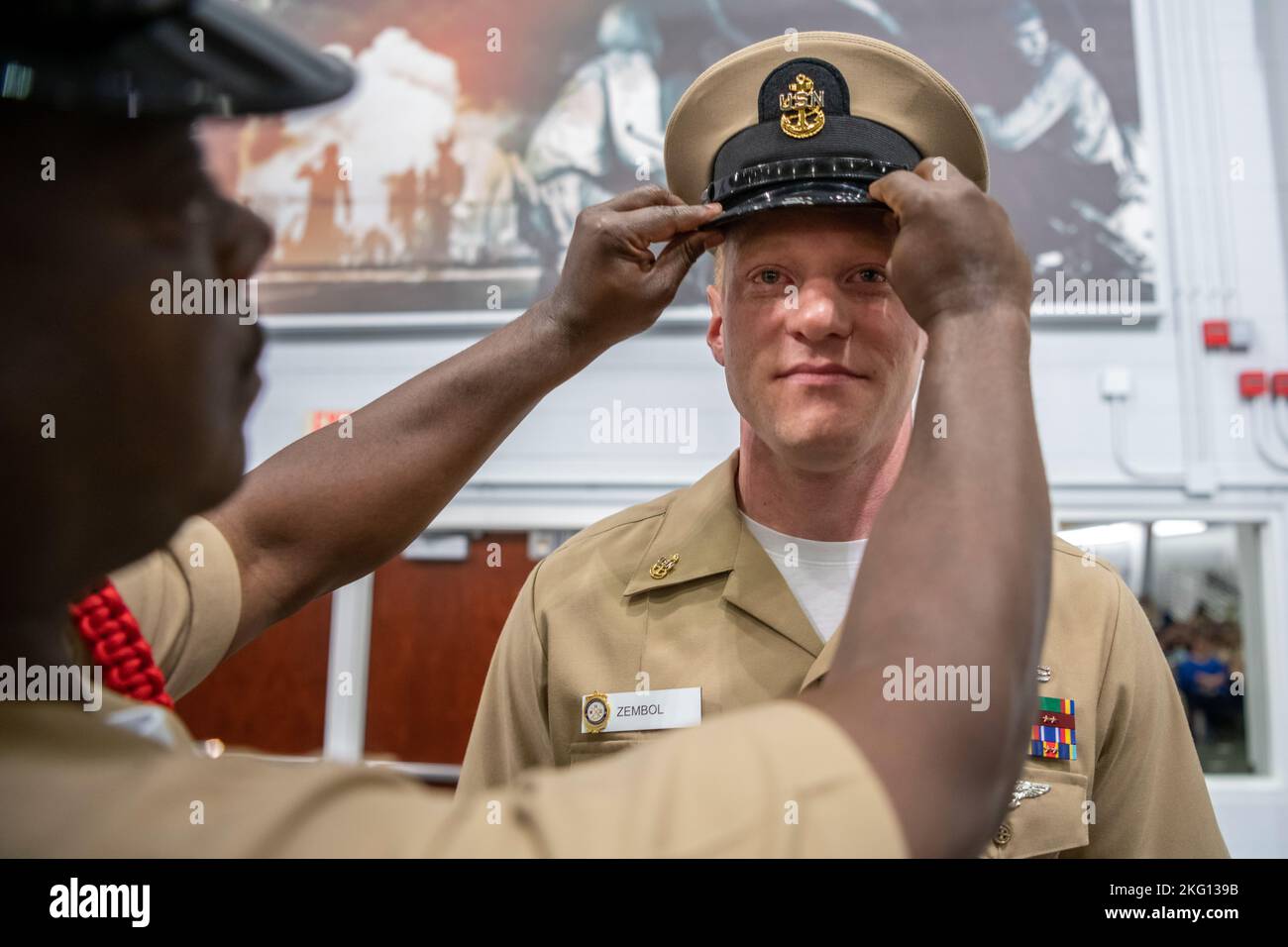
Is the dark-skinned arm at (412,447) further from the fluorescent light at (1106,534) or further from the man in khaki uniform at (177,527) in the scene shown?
the fluorescent light at (1106,534)

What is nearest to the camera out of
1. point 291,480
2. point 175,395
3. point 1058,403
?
point 175,395

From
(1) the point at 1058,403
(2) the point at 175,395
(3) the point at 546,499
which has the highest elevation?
(1) the point at 1058,403

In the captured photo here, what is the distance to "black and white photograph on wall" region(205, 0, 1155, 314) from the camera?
16.0ft

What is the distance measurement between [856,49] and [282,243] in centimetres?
436

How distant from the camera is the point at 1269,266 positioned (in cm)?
485

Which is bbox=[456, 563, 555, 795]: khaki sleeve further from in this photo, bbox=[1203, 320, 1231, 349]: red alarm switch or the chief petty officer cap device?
bbox=[1203, 320, 1231, 349]: red alarm switch

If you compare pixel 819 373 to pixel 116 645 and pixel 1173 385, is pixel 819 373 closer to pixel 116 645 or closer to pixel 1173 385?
pixel 116 645

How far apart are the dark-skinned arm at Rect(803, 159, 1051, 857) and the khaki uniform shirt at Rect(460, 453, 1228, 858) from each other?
825 mm

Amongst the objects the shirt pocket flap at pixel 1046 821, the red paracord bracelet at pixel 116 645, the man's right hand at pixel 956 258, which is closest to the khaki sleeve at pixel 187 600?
the red paracord bracelet at pixel 116 645

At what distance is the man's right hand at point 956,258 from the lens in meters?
0.81

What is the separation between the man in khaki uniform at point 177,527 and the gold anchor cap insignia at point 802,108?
3.39ft
